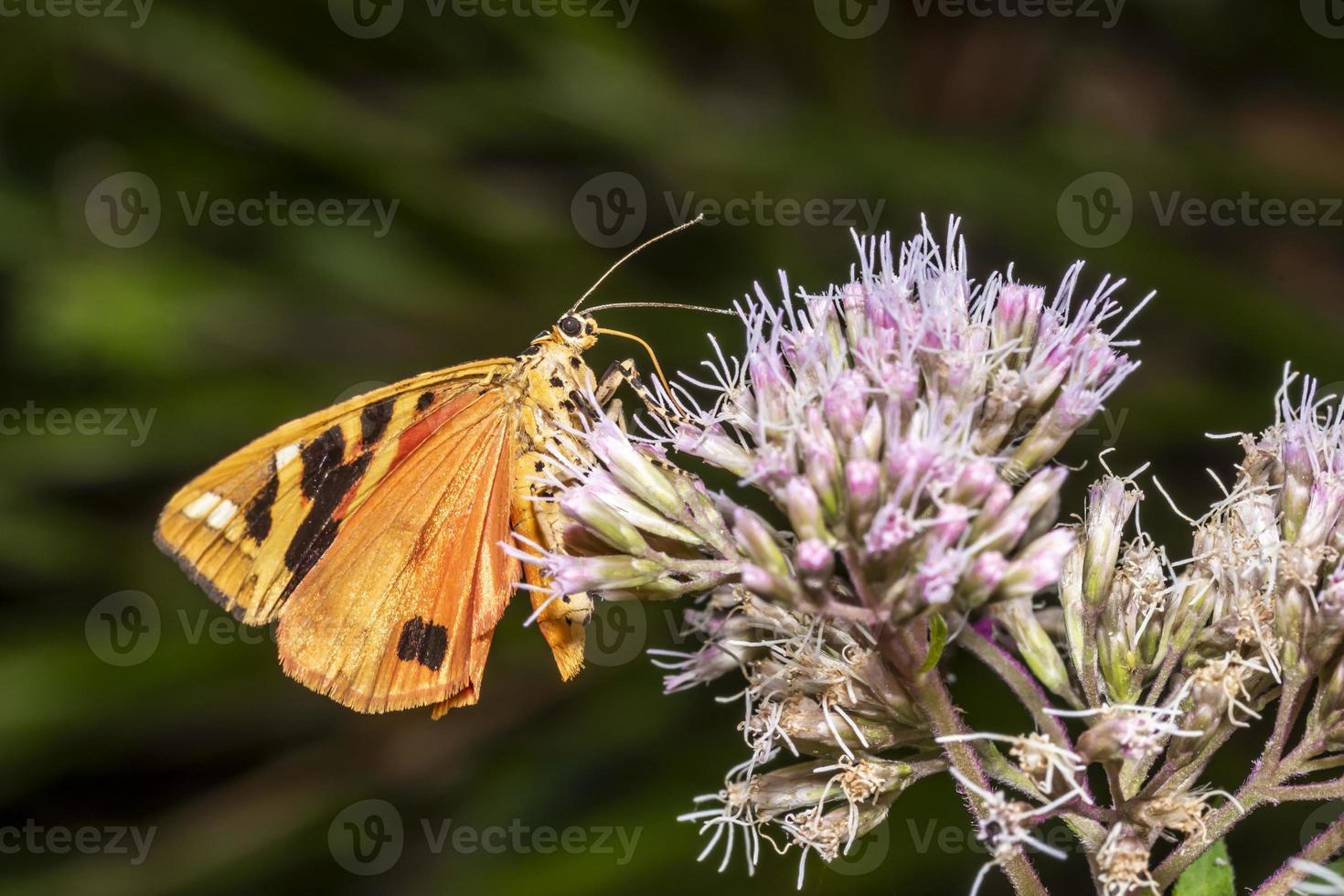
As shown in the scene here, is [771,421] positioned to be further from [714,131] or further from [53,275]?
[53,275]

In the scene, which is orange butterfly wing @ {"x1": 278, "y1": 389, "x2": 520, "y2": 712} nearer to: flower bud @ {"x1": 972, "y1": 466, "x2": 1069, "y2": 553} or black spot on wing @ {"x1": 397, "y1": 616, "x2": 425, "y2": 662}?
black spot on wing @ {"x1": 397, "y1": 616, "x2": 425, "y2": 662}

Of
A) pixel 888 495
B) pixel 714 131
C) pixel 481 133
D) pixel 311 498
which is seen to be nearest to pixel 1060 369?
pixel 888 495

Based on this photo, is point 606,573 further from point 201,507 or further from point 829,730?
point 201,507

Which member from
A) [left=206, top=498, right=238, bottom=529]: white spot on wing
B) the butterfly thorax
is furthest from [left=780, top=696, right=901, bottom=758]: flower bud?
[left=206, top=498, right=238, bottom=529]: white spot on wing

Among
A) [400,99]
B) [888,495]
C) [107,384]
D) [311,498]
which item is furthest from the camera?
[400,99]

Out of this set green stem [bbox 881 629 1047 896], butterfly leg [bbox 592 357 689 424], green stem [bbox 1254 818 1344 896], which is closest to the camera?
green stem [bbox 1254 818 1344 896]

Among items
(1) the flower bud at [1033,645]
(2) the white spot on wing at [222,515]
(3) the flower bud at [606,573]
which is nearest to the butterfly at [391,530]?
(2) the white spot on wing at [222,515]
